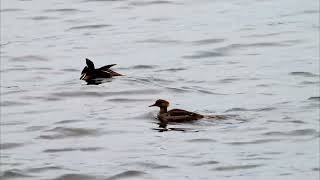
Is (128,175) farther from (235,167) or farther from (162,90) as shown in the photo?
(162,90)

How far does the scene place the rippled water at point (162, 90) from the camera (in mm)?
12609

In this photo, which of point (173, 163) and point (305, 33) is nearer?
point (173, 163)

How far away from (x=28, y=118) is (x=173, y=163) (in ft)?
11.4

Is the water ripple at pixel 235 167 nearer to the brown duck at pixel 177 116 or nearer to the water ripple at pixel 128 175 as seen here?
the water ripple at pixel 128 175

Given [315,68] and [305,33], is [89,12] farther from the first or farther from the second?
[315,68]

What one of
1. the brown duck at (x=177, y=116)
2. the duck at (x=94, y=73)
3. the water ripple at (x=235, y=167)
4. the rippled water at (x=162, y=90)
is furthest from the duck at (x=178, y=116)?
the duck at (x=94, y=73)

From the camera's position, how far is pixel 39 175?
12125 mm

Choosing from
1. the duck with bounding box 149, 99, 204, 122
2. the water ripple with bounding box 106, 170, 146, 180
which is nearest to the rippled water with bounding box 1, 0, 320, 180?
the water ripple with bounding box 106, 170, 146, 180

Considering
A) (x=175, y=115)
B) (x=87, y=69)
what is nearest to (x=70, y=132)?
(x=175, y=115)

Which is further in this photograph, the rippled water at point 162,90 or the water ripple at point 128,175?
the rippled water at point 162,90

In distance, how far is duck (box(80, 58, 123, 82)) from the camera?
59.9 feet

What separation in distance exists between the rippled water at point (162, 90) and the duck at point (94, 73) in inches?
7.8

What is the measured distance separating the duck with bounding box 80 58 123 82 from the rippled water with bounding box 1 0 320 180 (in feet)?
0.65

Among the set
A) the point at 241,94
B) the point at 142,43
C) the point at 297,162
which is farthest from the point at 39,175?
the point at 142,43
